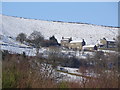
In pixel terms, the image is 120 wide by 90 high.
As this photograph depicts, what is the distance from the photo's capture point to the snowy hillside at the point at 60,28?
43.2 metres

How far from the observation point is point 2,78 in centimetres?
401

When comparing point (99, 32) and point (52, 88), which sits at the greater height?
point (99, 32)

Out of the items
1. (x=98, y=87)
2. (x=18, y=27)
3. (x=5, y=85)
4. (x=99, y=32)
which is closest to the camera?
(x=5, y=85)

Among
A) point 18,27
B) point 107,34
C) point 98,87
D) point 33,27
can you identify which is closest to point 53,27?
point 33,27

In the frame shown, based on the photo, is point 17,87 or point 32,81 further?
point 32,81

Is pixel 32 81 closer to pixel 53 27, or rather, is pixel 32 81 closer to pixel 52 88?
pixel 52 88

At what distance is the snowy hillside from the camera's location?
4316cm

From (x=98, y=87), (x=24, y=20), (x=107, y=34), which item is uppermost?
(x=24, y=20)

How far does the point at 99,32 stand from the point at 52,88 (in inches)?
1703

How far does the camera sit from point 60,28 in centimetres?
4969

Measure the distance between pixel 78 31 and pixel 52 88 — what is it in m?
43.8

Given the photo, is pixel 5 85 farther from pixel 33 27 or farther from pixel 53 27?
pixel 53 27

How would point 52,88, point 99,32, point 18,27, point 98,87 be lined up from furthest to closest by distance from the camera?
1. point 99,32
2. point 18,27
3. point 98,87
4. point 52,88

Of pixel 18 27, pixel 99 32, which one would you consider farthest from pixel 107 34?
pixel 18 27
